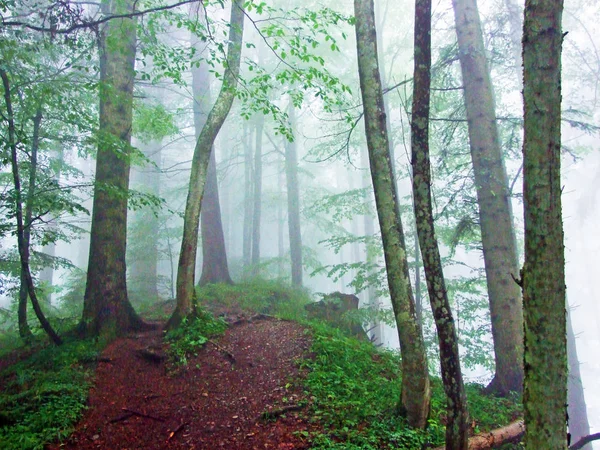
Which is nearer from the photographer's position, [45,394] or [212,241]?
[45,394]

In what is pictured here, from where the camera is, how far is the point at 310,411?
5199mm

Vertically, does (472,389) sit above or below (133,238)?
below

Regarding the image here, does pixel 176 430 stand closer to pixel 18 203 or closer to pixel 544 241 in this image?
pixel 18 203

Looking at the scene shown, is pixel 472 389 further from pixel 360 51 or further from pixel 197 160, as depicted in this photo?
pixel 197 160

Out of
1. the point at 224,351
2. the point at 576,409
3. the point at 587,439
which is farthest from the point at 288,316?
the point at 576,409

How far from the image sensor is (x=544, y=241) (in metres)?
2.69

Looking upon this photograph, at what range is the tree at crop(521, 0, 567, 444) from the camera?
266cm

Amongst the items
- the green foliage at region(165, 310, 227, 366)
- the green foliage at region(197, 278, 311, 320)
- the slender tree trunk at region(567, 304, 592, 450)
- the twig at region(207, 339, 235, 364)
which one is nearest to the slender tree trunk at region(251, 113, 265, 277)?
the green foliage at region(197, 278, 311, 320)

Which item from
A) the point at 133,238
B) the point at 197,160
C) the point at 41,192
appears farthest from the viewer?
the point at 133,238

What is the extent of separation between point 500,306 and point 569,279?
2462 inches

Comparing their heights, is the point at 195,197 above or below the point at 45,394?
above

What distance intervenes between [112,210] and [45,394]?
3.71 metres

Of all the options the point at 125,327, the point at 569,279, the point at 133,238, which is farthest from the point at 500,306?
the point at 569,279

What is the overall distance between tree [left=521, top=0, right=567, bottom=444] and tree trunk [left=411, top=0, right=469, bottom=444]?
1.11 meters
